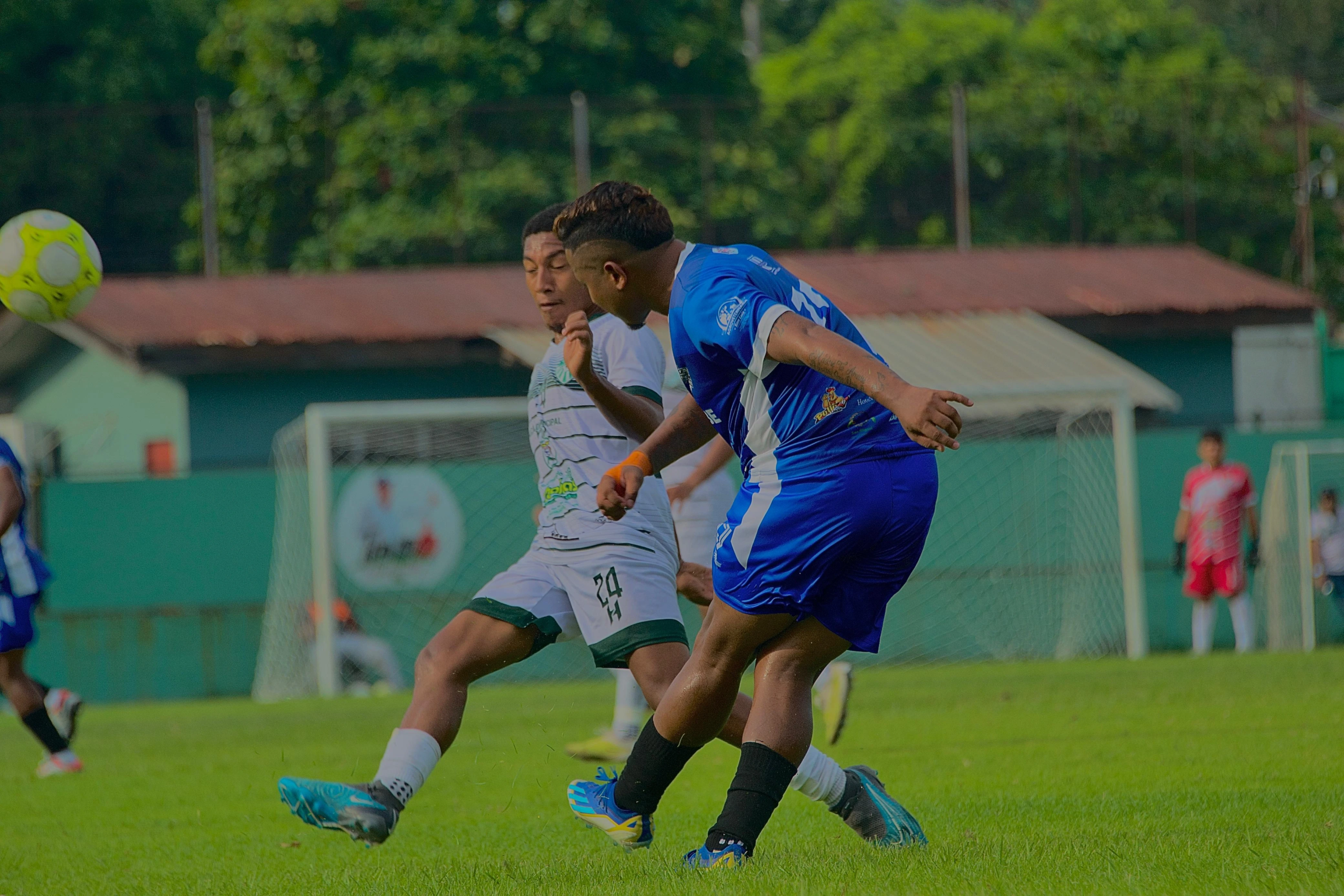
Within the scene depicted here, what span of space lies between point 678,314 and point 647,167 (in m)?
25.5

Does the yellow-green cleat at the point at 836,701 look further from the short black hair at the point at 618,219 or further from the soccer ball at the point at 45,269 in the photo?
the soccer ball at the point at 45,269

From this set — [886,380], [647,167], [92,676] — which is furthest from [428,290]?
[886,380]

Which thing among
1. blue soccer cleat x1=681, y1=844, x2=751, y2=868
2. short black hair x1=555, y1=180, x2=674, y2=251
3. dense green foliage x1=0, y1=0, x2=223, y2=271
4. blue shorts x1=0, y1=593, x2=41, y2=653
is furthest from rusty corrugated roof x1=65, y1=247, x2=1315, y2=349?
blue soccer cleat x1=681, y1=844, x2=751, y2=868

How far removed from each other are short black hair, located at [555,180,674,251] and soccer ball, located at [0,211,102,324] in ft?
13.4

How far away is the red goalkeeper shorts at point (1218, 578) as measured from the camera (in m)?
17.1

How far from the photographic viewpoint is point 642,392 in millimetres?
5855

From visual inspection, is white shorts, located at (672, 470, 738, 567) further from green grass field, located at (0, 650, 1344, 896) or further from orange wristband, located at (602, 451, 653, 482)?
orange wristband, located at (602, 451, 653, 482)

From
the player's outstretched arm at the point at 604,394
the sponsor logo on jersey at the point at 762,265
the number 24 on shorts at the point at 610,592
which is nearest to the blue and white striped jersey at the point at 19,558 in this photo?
the number 24 on shorts at the point at 610,592

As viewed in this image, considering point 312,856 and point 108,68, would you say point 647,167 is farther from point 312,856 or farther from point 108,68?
point 312,856

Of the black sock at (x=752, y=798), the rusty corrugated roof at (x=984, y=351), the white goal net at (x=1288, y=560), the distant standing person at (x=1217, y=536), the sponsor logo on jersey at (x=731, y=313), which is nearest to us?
the sponsor logo on jersey at (x=731, y=313)

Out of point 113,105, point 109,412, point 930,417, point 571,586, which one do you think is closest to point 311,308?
point 109,412

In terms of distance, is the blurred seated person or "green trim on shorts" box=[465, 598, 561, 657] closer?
"green trim on shorts" box=[465, 598, 561, 657]

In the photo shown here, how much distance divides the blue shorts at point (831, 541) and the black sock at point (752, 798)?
39 cm

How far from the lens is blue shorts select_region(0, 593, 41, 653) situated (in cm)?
983
